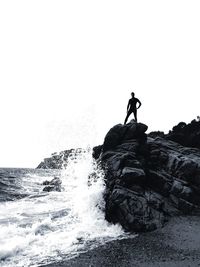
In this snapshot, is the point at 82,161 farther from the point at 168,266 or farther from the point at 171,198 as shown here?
the point at 168,266

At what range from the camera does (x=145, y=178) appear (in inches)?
819

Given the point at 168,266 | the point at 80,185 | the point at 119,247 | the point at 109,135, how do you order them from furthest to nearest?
the point at 80,185
the point at 109,135
the point at 119,247
the point at 168,266

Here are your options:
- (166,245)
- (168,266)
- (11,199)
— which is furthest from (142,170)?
(11,199)

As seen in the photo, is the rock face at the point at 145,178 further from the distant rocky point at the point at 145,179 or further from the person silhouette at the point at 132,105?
the person silhouette at the point at 132,105

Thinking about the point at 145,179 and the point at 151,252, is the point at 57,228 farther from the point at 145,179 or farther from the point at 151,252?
the point at 145,179

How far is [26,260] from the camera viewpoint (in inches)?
504

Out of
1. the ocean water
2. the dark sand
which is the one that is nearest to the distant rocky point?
the ocean water

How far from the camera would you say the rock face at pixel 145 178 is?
17.7 m

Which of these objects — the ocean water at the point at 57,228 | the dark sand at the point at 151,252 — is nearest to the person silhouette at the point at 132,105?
the ocean water at the point at 57,228

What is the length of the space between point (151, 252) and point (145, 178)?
312 inches

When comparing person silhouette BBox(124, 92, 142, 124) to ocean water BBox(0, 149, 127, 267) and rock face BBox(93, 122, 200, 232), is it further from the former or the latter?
ocean water BBox(0, 149, 127, 267)

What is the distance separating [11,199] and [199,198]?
2000 centimetres

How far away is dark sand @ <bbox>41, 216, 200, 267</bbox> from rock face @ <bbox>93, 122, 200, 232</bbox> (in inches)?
61.8

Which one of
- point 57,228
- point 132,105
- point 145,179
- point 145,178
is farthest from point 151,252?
point 132,105
